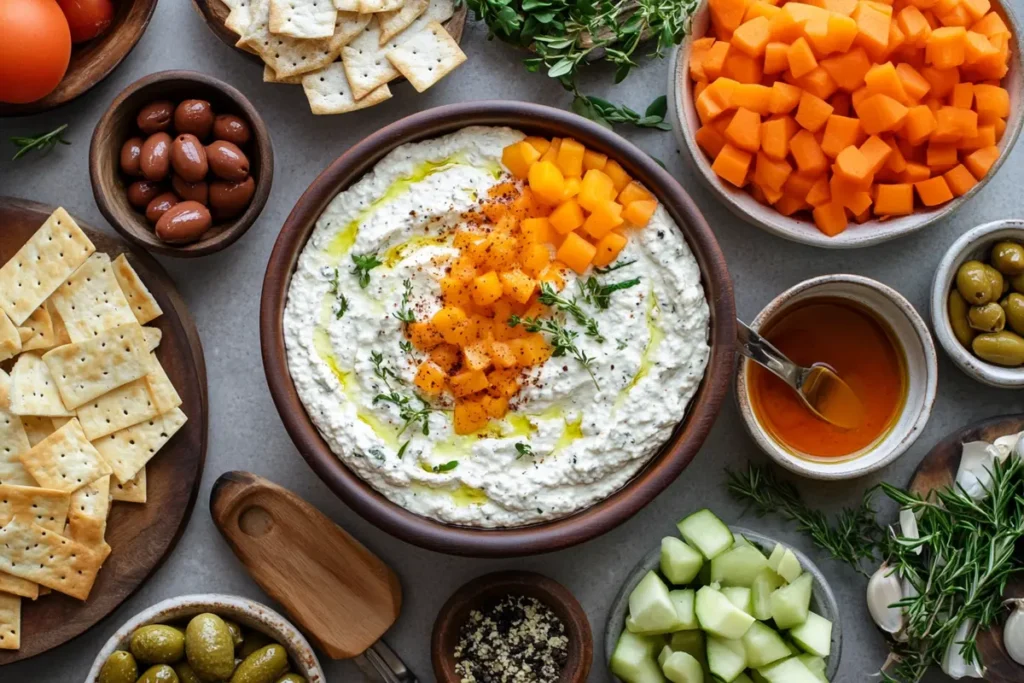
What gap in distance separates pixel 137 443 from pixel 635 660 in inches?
57.5

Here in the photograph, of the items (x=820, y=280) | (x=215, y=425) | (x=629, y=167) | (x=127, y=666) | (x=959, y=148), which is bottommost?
(x=127, y=666)

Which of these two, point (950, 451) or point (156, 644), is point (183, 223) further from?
point (950, 451)

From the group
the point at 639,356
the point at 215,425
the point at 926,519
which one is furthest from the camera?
the point at 215,425

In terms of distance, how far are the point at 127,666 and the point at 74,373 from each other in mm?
776

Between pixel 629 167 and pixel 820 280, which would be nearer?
pixel 629 167

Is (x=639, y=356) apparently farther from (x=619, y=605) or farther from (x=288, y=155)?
(x=288, y=155)

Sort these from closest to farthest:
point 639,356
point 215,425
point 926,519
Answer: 1. point 639,356
2. point 926,519
3. point 215,425

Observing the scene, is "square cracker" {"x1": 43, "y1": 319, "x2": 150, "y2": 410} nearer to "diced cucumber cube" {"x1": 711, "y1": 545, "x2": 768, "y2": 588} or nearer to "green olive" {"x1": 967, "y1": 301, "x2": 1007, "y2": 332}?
"diced cucumber cube" {"x1": 711, "y1": 545, "x2": 768, "y2": 588}

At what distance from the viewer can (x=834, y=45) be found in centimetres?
238

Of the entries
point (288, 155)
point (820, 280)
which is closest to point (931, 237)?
point (820, 280)

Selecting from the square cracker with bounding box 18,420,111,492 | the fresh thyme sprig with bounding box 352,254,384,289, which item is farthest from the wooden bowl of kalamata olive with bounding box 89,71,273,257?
the square cracker with bounding box 18,420,111,492

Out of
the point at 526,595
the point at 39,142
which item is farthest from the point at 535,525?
the point at 39,142

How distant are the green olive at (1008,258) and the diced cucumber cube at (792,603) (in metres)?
0.99

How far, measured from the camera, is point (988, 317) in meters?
2.52
